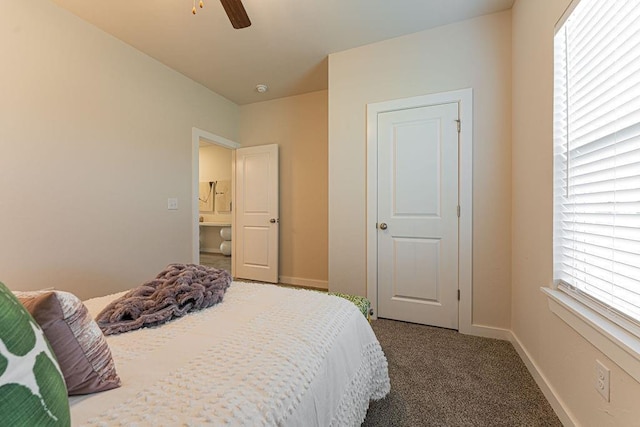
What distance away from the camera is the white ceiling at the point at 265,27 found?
2035mm

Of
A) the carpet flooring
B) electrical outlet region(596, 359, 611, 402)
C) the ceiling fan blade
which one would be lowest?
the carpet flooring

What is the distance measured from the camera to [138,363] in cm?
77

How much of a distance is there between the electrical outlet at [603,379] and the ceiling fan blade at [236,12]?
8.18 ft

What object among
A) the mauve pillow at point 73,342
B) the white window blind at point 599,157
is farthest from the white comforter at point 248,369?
the white window blind at point 599,157

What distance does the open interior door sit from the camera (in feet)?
12.1

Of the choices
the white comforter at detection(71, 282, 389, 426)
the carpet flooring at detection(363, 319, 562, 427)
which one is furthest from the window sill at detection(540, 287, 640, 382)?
the white comforter at detection(71, 282, 389, 426)

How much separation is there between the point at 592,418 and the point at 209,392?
150cm

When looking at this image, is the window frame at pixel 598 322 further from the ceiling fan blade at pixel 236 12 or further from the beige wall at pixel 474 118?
the ceiling fan blade at pixel 236 12

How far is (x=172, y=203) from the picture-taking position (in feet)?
9.60

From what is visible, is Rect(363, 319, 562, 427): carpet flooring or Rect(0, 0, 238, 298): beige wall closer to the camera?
Rect(363, 319, 562, 427): carpet flooring

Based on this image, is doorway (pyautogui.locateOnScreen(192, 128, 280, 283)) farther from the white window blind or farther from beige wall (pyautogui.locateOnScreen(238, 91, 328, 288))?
the white window blind

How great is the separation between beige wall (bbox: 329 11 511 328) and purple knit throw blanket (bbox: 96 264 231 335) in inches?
58.3

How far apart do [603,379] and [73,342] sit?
68.1 inches

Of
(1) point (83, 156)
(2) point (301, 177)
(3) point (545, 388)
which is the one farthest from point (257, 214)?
(3) point (545, 388)
